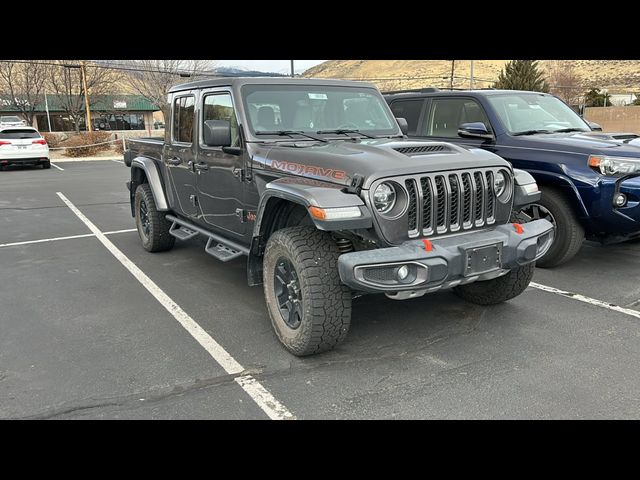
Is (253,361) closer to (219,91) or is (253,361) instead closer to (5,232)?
(219,91)

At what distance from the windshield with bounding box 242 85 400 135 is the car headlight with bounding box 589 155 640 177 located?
214 centimetres

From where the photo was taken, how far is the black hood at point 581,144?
17.3 ft

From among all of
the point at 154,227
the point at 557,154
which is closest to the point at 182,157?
the point at 154,227

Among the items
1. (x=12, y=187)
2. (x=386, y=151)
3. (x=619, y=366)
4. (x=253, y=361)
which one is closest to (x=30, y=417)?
(x=253, y=361)

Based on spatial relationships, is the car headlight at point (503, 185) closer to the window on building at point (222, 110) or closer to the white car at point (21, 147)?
the window on building at point (222, 110)

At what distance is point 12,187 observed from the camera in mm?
13922

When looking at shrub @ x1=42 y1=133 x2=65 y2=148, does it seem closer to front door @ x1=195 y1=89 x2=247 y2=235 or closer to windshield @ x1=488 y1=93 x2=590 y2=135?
front door @ x1=195 y1=89 x2=247 y2=235

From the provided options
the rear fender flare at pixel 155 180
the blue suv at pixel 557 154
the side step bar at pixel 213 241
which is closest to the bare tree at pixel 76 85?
the rear fender flare at pixel 155 180

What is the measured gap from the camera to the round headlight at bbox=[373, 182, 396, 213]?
3.34 m

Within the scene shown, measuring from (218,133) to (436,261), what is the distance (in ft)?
6.83

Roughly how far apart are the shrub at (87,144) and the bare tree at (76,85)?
16.4m

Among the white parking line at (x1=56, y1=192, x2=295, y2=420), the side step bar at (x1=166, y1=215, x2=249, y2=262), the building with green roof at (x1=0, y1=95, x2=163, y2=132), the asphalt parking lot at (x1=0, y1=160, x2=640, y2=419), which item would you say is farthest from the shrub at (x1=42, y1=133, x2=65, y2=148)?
the side step bar at (x1=166, y1=215, x2=249, y2=262)

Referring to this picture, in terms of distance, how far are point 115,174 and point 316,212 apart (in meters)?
15.6

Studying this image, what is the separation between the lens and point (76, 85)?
44469 millimetres
